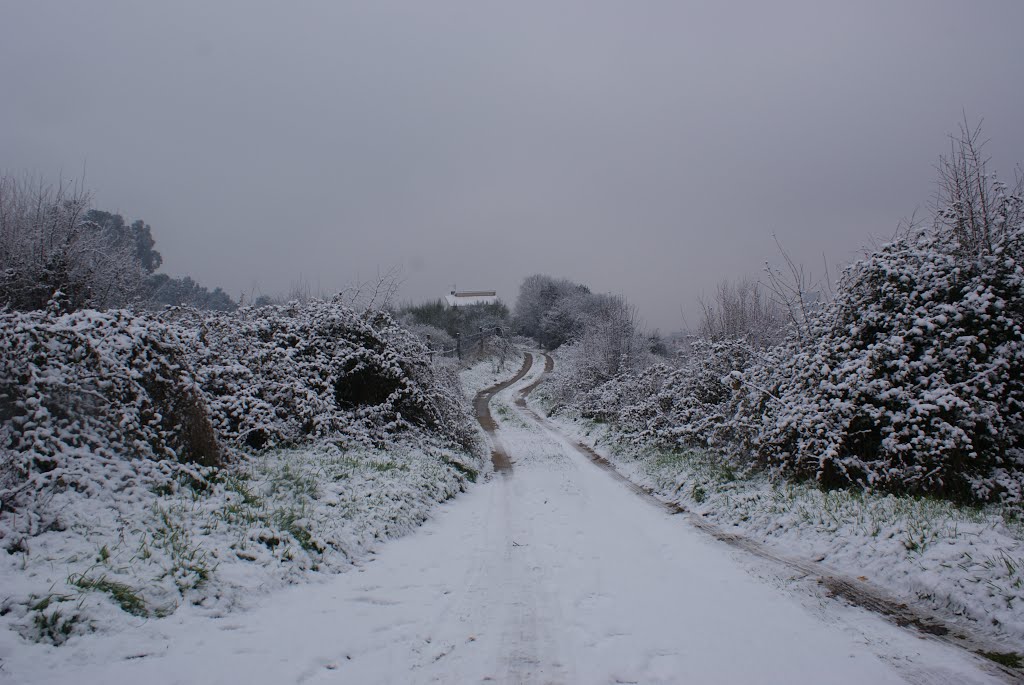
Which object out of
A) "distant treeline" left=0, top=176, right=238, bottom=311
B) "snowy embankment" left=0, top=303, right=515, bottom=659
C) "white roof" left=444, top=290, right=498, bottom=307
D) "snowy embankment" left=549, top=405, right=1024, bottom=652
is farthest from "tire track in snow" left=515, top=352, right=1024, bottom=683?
"white roof" left=444, top=290, right=498, bottom=307

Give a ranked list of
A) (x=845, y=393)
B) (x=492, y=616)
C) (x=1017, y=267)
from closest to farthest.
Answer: (x=492, y=616) < (x=1017, y=267) < (x=845, y=393)

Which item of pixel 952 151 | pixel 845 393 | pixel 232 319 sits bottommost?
pixel 845 393

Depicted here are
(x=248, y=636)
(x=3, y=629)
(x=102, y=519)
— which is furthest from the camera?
(x=102, y=519)

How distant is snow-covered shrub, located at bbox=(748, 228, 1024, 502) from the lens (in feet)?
21.4

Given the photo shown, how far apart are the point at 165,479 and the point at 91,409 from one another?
3.43ft

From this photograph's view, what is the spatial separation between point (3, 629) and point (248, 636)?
1324mm

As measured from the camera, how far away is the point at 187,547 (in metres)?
4.30

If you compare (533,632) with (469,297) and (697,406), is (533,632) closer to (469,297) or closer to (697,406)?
(697,406)

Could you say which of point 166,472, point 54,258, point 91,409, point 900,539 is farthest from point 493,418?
point 900,539

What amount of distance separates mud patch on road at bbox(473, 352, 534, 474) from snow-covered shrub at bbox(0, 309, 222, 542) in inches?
316

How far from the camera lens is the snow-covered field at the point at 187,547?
125 inches

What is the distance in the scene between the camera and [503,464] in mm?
13672

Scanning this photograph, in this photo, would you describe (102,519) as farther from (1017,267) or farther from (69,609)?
(1017,267)

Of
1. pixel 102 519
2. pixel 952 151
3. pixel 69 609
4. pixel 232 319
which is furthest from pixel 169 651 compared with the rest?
pixel 952 151
